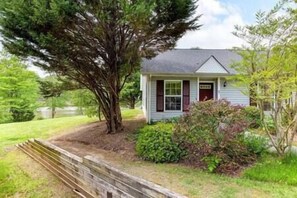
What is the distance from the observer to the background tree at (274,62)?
7211mm

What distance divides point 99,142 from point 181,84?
18.3 ft

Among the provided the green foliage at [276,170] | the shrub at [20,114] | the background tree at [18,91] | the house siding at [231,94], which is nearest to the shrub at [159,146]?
the green foliage at [276,170]

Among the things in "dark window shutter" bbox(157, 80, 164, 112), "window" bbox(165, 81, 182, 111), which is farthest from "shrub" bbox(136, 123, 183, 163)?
"window" bbox(165, 81, 182, 111)

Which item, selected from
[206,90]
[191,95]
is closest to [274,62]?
[191,95]

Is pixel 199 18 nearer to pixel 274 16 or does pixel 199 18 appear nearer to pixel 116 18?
pixel 116 18

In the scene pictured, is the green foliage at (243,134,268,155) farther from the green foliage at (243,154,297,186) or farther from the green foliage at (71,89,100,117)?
the green foliage at (71,89,100,117)

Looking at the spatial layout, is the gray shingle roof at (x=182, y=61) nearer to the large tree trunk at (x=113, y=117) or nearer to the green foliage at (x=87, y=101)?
the large tree trunk at (x=113, y=117)

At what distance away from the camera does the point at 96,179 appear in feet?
14.4

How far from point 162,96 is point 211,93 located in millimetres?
2780

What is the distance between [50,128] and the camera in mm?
16984

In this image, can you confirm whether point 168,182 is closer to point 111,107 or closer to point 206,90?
point 111,107

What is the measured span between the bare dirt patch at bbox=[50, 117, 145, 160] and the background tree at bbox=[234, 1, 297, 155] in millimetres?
4144

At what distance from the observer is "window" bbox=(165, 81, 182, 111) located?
1472 centimetres

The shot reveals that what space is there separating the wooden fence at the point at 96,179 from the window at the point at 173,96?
26.8ft
